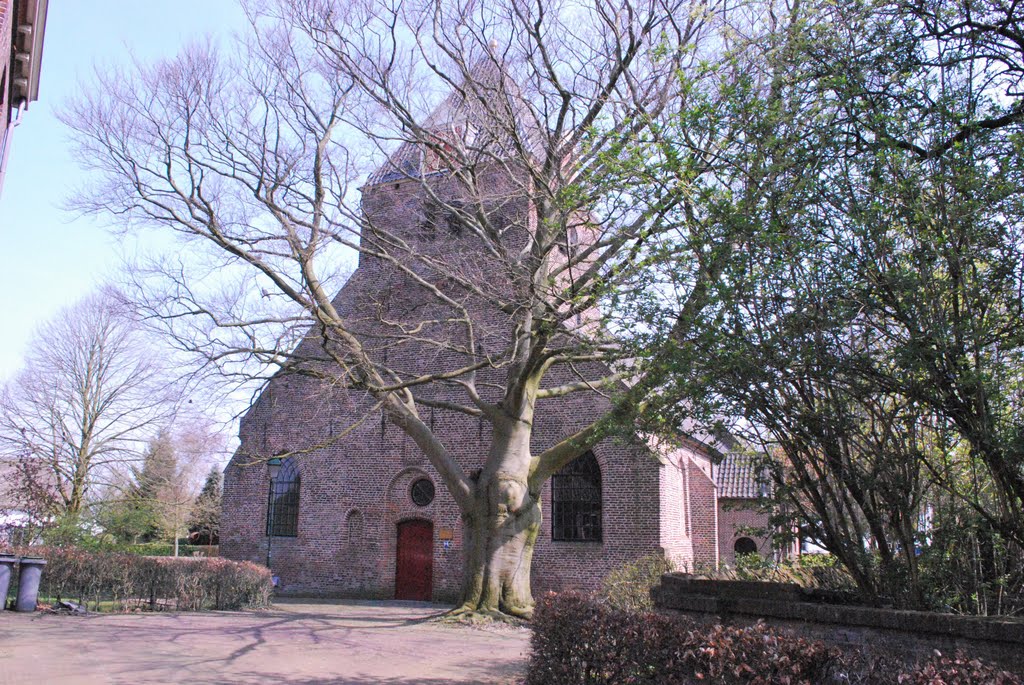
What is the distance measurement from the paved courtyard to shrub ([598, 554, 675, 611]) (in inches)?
63.9

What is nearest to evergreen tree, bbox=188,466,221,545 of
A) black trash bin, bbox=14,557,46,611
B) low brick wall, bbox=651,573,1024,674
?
black trash bin, bbox=14,557,46,611

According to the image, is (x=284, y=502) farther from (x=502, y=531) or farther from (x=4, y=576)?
(x=502, y=531)

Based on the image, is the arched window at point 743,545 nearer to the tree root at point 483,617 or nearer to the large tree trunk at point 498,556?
the large tree trunk at point 498,556

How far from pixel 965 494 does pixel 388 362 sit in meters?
17.7

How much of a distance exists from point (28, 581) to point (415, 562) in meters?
9.96

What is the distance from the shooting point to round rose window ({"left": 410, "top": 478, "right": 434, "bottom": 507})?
22.9 meters

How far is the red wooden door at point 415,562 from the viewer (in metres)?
22.5

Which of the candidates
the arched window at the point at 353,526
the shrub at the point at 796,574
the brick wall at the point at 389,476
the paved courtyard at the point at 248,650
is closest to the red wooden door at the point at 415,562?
the brick wall at the point at 389,476

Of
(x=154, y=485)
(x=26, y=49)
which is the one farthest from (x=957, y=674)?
(x=154, y=485)

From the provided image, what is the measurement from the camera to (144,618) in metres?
14.8

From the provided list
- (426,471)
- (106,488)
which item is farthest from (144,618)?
(106,488)

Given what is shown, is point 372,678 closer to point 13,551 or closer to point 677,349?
point 677,349

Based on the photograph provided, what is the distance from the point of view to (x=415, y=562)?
22.6m

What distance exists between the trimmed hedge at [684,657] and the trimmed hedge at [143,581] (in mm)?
11172
